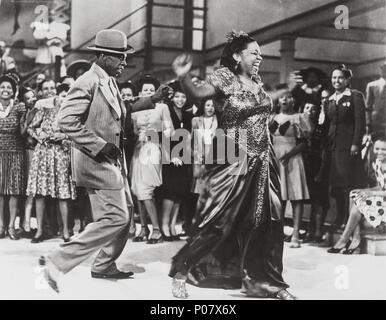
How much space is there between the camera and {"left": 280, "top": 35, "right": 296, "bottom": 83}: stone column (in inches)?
212

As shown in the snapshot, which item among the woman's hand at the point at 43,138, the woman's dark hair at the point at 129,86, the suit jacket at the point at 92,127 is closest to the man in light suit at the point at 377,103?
the woman's dark hair at the point at 129,86

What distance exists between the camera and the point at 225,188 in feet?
14.1

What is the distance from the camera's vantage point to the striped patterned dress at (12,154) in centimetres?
560

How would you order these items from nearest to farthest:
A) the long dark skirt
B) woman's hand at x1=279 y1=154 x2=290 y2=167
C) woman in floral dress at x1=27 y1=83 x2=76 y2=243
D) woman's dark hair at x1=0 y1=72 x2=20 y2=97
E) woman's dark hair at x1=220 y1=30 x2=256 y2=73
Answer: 1. the long dark skirt
2. woman's dark hair at x1=220 y1=30 x2=256 y2=73
3. woman in floral dress at x1=27 y1=83 x2=76 y2=243
4. woman's dark hair at x1=0 y1=72 x2=20 y2=97
5. woman's hand at x1=279 y1=154 x2=290 y2=167

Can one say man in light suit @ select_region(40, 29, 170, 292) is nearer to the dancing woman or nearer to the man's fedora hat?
the man's fedora hat

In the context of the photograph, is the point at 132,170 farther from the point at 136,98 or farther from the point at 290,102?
the point at 290,102

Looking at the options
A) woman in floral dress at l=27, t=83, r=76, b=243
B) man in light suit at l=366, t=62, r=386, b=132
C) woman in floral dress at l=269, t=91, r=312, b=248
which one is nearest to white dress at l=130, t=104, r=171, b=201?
woman in floral dress at l=27, t=83, r=76, b=243

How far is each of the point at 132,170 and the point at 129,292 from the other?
1.44m

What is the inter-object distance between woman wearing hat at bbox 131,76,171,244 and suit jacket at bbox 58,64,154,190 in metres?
0.97

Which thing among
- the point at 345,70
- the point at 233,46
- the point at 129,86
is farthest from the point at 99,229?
the point at 345,70

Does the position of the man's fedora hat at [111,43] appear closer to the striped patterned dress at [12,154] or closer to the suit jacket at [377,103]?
the striped patterned dress at [12,154]

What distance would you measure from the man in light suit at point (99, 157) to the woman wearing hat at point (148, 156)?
89cm

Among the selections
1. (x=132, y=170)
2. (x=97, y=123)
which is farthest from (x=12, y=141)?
(x=97, y=123)

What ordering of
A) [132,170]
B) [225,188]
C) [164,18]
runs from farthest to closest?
[132,170] < [164,18] < [225,188]
